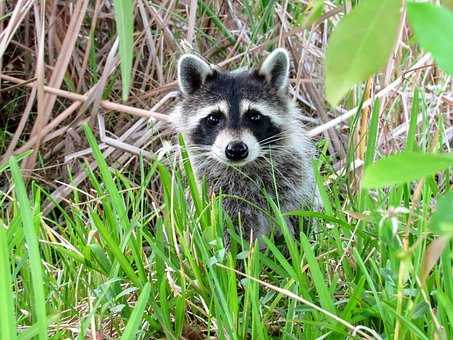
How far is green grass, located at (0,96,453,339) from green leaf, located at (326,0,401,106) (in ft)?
2.67

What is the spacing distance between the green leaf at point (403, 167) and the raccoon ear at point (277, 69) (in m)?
2.96

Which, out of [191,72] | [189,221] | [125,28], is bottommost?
[189,221]

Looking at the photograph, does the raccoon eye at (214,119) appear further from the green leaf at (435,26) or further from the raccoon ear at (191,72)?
the green leaf at (435,26)

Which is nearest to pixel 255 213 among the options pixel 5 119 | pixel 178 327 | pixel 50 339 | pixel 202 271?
pixel 202 271

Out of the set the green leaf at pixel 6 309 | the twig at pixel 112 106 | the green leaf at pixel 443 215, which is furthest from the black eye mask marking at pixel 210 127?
the green leaf at pixel 443 215

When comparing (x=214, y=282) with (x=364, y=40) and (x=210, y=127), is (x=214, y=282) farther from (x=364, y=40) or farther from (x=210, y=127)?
(x=210, y=127)

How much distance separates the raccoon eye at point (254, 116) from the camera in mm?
3674

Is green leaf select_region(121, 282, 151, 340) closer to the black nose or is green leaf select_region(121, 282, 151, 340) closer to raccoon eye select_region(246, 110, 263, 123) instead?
the black nose

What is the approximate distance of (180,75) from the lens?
3.86 meters

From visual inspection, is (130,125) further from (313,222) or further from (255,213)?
(313,222)

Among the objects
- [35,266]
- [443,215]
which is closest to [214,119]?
[35,266]

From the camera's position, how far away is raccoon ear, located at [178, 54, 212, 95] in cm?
375

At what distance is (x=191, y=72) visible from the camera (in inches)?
151

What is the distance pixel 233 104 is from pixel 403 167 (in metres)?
2.88
